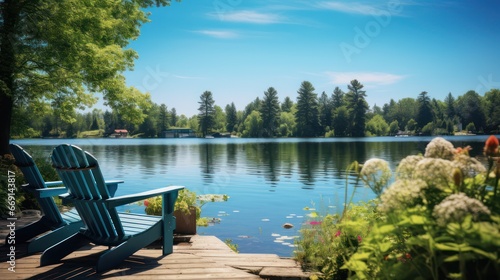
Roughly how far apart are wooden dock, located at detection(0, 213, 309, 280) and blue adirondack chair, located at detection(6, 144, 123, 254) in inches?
10.9

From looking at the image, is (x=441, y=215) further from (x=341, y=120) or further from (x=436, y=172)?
(x=341, y=120)

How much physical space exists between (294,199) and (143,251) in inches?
509

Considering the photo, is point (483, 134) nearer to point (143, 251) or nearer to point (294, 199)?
point (294, 199)

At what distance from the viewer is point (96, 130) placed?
14875cm

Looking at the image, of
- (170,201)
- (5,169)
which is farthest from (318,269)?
(5,169)

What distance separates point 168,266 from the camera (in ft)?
15.1

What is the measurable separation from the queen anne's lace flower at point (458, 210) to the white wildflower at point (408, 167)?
1.69ft

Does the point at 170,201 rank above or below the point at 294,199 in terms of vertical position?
above

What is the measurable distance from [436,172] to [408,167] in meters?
0.27

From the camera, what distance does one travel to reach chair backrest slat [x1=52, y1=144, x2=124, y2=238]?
4414mm

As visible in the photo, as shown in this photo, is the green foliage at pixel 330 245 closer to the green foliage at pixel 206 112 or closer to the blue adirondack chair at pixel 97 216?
the blue adirondack chair at pixel 97 216

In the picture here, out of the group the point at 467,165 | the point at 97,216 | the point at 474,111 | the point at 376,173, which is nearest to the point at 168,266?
the point at 97,216

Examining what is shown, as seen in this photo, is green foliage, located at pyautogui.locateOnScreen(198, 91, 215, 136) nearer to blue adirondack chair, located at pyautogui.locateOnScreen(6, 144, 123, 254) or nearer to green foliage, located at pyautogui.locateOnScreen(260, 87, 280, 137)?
green foliage, located at pyautogui.locateOnScreen(260, 87, 280, 137)

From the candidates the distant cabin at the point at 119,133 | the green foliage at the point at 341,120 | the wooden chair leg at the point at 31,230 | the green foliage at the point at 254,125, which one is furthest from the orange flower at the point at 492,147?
the distant cabin at the point at 119,133
